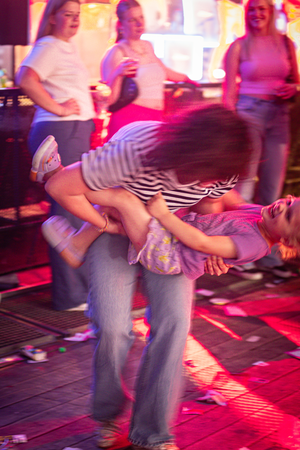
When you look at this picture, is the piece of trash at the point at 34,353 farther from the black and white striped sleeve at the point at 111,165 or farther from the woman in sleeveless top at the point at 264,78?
the woman in sleeveless top at the point at 264,78

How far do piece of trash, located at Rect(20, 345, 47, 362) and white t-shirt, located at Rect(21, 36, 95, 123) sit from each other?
149 centimetres

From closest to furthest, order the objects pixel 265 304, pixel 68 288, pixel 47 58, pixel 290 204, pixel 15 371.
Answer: pixel 290 204 → pixel 15 371 → pixel 47 58 → pixel 68 288 → pixel 265 304

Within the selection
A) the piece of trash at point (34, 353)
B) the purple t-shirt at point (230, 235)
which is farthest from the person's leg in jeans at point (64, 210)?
the purple t-shirt at point (230, 235)

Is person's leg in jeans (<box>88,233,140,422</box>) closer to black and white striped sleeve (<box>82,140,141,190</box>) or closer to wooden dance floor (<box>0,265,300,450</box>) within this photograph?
wooden dance floor (<box>0,265,300,450</box>)

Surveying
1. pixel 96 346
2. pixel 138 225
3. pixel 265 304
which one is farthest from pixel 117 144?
pixel 265 304

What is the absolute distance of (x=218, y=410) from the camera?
117 inches

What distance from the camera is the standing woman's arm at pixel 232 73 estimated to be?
16.8 ft

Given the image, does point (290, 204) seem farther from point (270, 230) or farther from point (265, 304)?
point (265, 304)

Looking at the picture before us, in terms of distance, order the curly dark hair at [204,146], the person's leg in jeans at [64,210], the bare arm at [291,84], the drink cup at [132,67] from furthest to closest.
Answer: the bare arm at [291,84]
the drink cup at [132,67]
the person's leg in jeans at [64,210]
the curly dark hair at [204,146]

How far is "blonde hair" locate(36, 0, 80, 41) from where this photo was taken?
3.90 metres

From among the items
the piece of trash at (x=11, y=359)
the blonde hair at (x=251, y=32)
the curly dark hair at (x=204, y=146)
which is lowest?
the piece of trash at (x=11, y=359)

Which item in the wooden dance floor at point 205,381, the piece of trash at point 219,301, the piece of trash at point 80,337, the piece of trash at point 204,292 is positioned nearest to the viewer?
the wooden dance floor at point 205,381

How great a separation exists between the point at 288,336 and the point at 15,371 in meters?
1.78

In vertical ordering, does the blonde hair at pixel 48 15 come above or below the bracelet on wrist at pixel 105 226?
above
